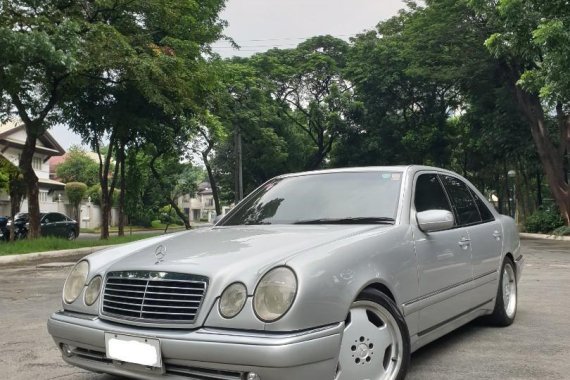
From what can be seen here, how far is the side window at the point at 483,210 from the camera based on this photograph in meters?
5.27

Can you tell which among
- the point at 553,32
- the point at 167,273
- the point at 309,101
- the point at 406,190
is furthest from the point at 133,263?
the point at 309,101

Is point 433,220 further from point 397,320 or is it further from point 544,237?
point 544,237

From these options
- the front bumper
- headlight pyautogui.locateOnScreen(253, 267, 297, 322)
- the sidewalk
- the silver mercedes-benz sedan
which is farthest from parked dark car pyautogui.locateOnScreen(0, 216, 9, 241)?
headlight pyautogui.locateOnScreen(253, 267, 297, 322)

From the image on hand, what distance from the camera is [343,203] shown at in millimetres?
4156

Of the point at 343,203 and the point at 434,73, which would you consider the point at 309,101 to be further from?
the point at 343,203

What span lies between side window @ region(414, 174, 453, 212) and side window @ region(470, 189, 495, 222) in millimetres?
757

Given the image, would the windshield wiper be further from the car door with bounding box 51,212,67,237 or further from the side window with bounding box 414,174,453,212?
the car door with bounding box 51,212,67,237

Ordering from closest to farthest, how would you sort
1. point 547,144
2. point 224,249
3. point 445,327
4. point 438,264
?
point 224,249 < point 438,264 < point 445,327 < point 547,144

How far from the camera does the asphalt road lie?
4.00 metres

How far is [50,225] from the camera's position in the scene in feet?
84.1

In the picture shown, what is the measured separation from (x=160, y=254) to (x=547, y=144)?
2191 centimetres

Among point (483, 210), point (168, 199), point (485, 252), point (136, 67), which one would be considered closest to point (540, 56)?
point (136, 67)

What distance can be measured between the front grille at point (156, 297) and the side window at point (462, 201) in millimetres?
2579

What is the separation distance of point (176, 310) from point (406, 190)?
6.44ft
